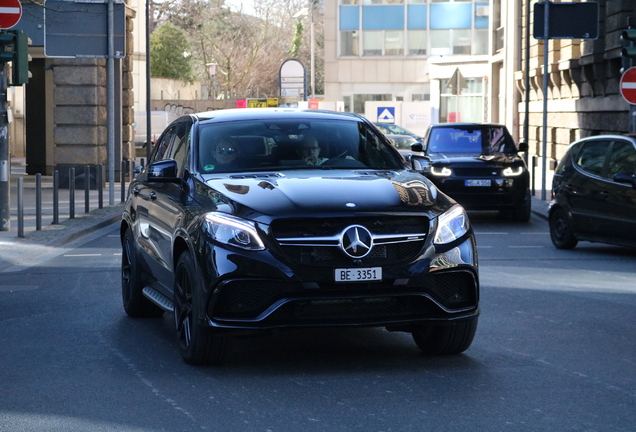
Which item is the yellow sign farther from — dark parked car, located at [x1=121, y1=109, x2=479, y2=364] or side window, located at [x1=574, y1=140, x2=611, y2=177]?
dark parked car, located at [x1=121, y1=109, x2=479, y2=364]

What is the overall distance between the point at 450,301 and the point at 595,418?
1454 mm

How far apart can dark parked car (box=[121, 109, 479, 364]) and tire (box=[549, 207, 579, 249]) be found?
7.60 m

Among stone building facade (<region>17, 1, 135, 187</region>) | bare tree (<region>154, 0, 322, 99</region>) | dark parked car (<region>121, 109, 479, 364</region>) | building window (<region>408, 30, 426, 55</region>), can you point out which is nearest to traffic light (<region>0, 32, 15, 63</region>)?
dark parked car (<region>121, 109, 479, 364</region>)

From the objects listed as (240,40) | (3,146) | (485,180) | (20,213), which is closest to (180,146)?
(20,213)

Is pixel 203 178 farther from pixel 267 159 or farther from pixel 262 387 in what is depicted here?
pixel 262 387

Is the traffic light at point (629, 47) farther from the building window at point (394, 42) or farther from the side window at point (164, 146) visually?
the building window at point (394, 42)

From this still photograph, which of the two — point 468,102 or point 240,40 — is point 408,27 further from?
point 240,40

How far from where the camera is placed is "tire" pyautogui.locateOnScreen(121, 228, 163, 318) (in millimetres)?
9297

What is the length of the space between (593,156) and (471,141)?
5987 mm

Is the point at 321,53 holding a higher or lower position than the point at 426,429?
higher

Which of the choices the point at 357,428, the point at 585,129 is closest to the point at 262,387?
the point at 357,428

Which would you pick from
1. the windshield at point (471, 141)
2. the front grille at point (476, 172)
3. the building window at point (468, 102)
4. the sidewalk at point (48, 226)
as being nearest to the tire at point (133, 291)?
the sidewalk at point (48, 226)

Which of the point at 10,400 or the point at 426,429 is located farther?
the point at 10,400

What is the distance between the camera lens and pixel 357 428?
18.7 ft
